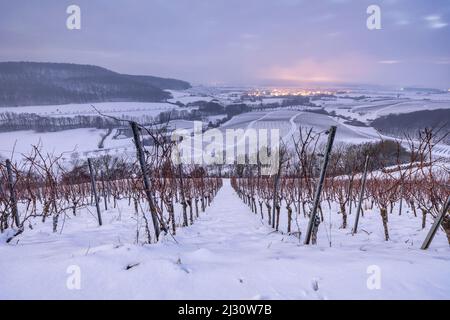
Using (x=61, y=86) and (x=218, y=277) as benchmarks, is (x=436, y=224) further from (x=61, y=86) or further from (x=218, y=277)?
(x=61, y=86)

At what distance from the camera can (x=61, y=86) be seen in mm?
128625

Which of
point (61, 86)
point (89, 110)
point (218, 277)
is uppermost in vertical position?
point (61, 86)

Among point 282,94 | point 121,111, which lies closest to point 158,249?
point 121,111

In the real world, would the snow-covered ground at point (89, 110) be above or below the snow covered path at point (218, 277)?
above

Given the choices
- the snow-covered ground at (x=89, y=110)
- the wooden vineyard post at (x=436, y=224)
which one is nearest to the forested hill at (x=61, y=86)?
the snow-covered ground at (x=89, y=110)

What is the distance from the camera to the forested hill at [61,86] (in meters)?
108

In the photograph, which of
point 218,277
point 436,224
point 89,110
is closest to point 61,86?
point 89,110

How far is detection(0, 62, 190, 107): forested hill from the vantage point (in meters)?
108

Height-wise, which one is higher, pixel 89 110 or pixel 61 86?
pixel 61 86

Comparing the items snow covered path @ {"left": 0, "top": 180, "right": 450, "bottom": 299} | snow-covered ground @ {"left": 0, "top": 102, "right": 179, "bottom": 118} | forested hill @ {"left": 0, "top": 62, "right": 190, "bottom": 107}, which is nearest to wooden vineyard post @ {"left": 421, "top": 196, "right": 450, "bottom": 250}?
snow covered path @ {"left": 0, "top": 180, "right": 450, "bottom": 299}

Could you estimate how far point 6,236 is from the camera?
339cm

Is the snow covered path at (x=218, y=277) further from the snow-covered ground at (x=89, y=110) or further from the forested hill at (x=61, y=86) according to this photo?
the forested hill at (x=61, y=86)
